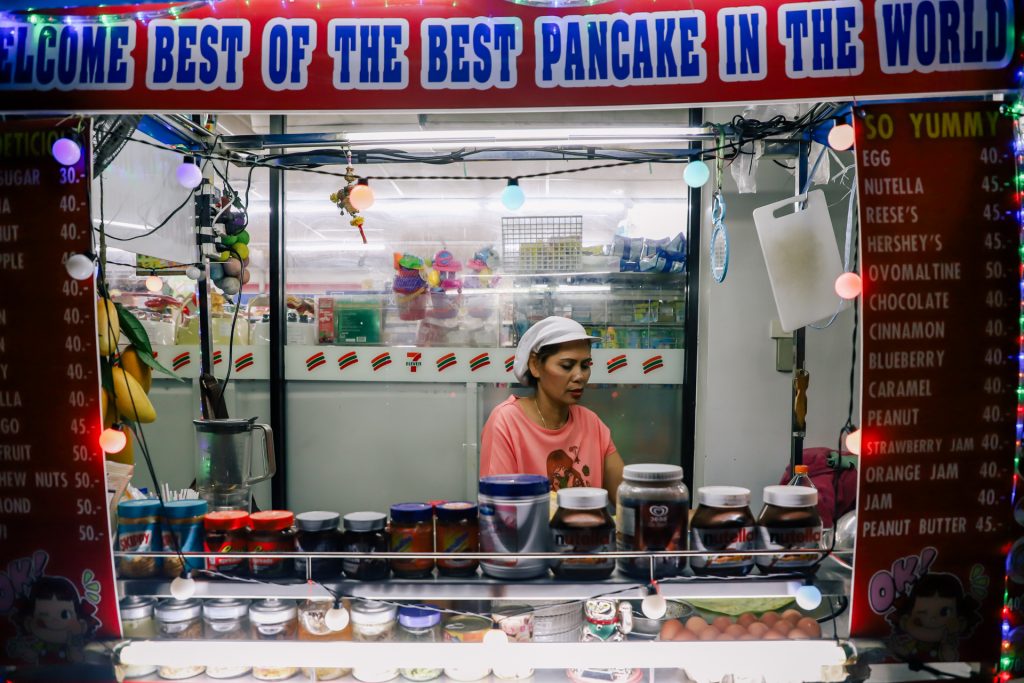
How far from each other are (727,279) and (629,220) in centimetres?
71

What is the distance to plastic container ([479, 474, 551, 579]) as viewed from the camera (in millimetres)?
1393

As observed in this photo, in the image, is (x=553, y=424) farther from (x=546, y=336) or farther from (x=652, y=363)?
(x=652, y=363)

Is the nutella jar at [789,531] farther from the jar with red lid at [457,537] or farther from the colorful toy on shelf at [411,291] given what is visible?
the colorful toy on shelf at [411,291]

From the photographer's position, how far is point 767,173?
145 inches

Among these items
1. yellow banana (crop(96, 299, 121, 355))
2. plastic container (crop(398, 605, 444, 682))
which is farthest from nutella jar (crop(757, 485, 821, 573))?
yellow banana (crop(96, 299, 121, 355))

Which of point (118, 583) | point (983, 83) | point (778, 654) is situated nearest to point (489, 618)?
point (778, 654)

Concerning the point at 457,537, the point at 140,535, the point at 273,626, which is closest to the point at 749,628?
the point at 457,537

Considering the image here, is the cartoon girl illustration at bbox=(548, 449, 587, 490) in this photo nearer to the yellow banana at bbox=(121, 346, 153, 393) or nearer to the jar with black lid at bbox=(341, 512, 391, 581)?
the jar with black lid at bbox=(341, 512, 391, 581)

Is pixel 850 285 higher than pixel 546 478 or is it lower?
higher

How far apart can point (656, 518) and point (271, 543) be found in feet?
2.75

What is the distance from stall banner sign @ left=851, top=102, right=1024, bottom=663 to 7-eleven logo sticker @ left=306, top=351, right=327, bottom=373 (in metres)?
3.36

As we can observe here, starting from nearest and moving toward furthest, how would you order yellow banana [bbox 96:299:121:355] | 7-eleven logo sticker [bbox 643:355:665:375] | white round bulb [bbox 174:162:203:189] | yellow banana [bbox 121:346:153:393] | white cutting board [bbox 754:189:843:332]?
white cutting board [bbox 754:189:843:332], yellow banana [bbox 96:299:121:355], white round bulb [bbox 174:162:203:189], yellow banana [bbox 121:346:153:393], 7-eleven logo sticker [bbox 643:355:665:375]

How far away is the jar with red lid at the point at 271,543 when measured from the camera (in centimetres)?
143

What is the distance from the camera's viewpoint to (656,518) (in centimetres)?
140
